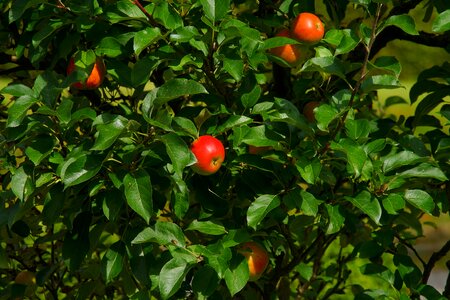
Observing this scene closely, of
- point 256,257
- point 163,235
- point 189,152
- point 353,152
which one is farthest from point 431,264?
point 189,152

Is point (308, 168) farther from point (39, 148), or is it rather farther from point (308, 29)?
point (39, 148)

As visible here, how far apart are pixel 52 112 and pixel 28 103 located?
0.12m

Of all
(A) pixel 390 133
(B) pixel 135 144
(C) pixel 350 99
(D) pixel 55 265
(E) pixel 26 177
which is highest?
(C) pixel 350 99

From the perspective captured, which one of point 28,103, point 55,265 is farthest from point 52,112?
point 55,265

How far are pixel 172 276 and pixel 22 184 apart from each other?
0.43 metres

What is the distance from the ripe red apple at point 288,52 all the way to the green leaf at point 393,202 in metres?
0.53

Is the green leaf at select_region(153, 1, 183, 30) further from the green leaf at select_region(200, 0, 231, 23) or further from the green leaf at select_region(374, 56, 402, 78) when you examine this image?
the green leaf at select_region(374, 56, 402, 78)

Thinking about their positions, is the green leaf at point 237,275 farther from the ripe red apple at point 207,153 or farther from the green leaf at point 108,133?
the green leaf at point 108,133

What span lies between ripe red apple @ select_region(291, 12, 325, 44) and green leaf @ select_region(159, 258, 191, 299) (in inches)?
28.5

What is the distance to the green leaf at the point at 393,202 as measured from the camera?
6.09 ft

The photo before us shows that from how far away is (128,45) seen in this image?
1980 mm

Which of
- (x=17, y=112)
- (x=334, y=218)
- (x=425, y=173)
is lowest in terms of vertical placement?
(x=334, y=218)

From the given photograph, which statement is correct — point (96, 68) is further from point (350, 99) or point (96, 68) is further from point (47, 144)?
point (350, 99)

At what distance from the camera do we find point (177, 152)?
1614 millimetres
